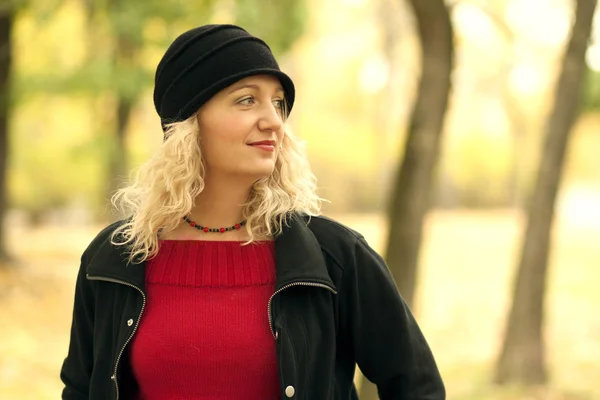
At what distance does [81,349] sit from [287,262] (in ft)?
2.43

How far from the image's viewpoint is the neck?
2.52 m

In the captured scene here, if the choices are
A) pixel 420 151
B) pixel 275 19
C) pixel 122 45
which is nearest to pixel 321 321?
pixel 420 151

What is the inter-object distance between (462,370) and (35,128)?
54.7ft

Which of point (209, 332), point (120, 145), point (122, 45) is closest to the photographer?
point (209, 332)

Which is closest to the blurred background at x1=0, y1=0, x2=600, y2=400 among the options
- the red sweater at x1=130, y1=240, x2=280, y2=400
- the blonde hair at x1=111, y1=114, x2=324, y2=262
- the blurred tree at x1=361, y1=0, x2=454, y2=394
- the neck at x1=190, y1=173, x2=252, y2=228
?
the blurred tree at x1=361, y1=0, x2=454, y2=394

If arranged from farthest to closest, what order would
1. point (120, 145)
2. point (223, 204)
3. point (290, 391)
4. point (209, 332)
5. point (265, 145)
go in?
point (120, 145)
point (223, 204)
point (265, 145)
point (209, 332)
point (290, 391)

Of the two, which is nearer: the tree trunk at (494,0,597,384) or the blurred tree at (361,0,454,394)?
the blurred tree at (361,0,454,394)

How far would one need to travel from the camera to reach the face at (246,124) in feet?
7.77

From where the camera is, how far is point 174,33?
36.2 ft

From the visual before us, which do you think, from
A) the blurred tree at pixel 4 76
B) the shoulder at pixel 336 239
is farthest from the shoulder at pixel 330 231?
the blurred tree at pixel 4 76

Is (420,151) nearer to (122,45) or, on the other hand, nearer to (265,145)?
(265,145)

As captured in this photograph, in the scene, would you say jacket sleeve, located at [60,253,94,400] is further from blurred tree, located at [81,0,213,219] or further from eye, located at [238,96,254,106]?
blurred tree, located at [81,0,213,219]

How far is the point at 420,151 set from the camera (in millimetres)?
4855

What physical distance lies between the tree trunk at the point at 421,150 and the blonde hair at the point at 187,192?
2.30 metres
